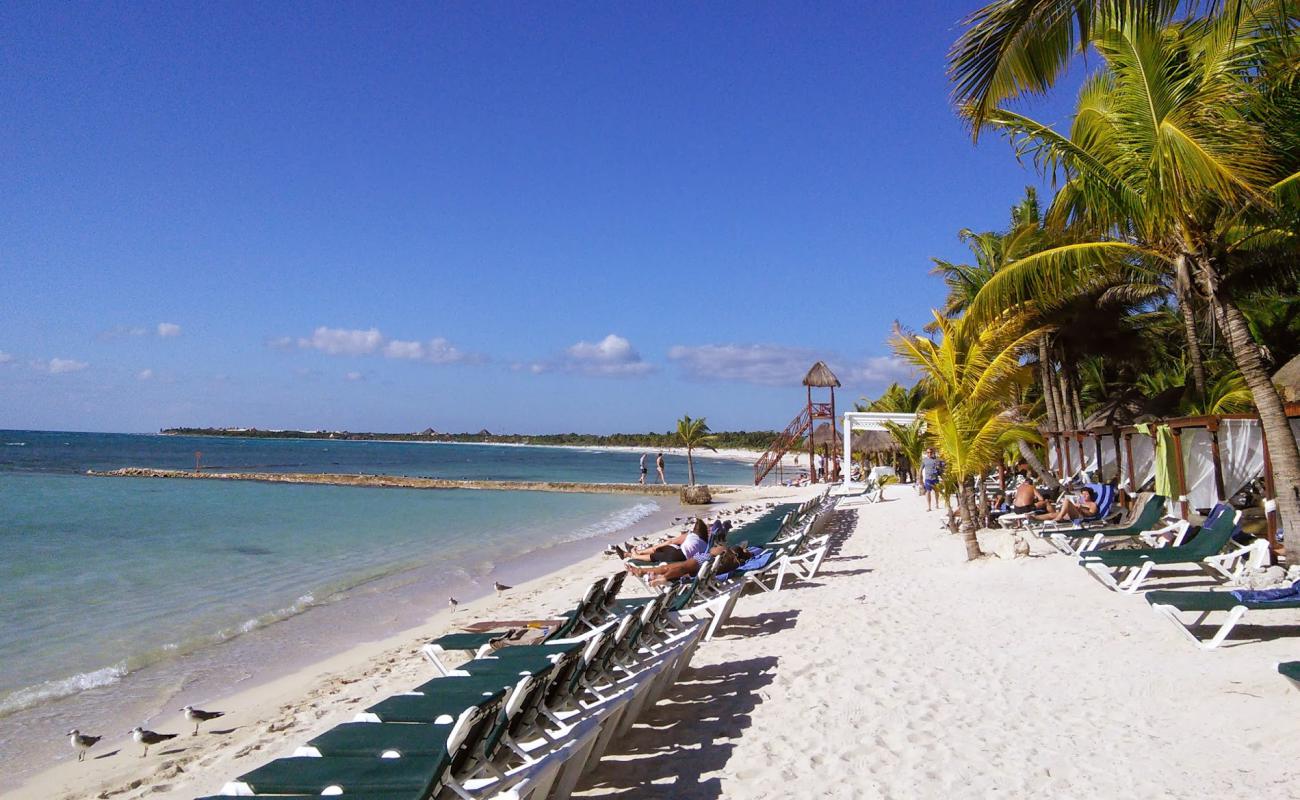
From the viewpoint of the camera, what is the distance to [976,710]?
4707 mm

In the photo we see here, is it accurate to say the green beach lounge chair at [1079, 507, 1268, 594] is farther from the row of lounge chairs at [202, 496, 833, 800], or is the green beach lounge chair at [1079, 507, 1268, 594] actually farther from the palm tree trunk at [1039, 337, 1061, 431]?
the palm tree trunk at [1039, 337, 1061, 431]

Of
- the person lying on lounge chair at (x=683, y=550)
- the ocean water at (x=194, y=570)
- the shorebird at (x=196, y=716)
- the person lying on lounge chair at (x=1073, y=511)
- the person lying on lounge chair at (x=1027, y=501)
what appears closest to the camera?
the shorebird at (x=196, y=716)

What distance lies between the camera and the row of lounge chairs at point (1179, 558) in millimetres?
5164

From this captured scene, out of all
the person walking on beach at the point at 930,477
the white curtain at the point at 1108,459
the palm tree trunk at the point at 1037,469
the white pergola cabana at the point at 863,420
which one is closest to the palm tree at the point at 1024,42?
the white curtain at the point at 1108,459

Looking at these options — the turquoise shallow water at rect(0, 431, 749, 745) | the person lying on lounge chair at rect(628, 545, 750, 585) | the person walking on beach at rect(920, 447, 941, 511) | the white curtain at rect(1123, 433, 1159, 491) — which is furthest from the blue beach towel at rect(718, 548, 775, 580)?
the person walking on beach at rect(920, 447, 941, 511)

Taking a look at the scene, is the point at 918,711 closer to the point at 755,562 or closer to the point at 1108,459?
the point at 755,562

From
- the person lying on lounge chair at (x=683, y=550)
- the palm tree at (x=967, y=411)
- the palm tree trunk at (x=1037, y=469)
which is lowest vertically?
the person lying on lounge chair at (x=683, y=550)

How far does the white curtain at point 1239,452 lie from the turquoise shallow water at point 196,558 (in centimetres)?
1007

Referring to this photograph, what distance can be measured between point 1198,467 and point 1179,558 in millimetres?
4491

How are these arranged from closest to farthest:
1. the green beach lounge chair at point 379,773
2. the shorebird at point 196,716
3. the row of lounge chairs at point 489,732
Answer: the green beach lounge chair at point 379,773
the row of lounge chairs at point 489,732
the shorebird at point 196,716

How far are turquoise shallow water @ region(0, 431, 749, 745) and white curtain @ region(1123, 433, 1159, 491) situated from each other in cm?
993

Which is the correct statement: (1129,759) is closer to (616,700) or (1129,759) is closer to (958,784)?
(958,784)

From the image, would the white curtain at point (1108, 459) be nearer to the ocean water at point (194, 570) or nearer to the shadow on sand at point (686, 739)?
the ocean water at point (194, 570)

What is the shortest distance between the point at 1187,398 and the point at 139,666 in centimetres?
1699
